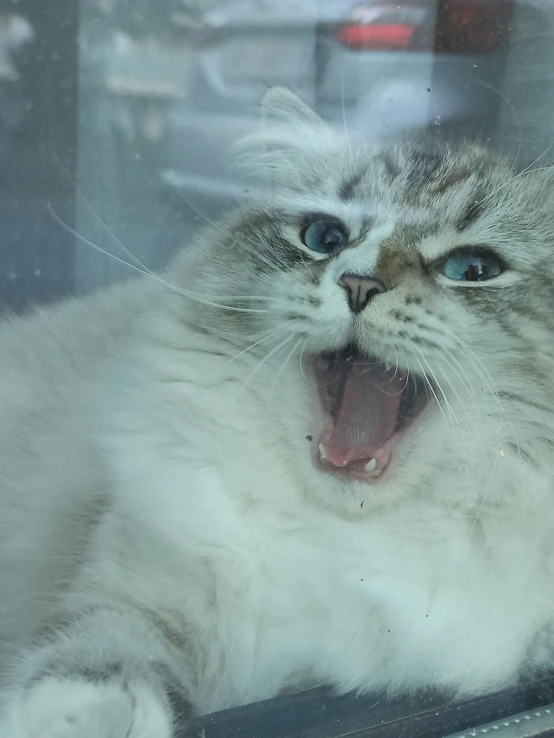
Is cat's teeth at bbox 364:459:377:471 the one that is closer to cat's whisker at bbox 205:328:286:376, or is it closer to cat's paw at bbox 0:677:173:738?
cat's whisker at bbox 205:328:286:376

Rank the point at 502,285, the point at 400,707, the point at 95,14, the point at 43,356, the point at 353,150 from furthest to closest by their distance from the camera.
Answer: the point at 43,356 < the point at 95,14 < the point at 353,150 < the point at 502,285 < the point at 400,707

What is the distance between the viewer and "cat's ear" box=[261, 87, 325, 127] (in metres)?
1.63

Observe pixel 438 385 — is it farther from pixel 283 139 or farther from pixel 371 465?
pixel 283 139

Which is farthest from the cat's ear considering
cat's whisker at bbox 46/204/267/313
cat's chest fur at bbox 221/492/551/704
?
cat's chest fur at bbox 221/492/551/704

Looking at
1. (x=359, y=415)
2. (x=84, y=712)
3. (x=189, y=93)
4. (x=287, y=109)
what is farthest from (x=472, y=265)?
(x=84, y=712)

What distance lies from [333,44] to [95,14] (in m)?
0.58

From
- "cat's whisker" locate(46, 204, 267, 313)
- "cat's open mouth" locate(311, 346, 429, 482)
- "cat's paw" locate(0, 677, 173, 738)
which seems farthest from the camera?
"cat's whisker" locate(46, 204, 267, 313)

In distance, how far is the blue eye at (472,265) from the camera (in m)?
1.31

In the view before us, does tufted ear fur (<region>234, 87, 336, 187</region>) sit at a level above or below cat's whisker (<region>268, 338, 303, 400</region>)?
above

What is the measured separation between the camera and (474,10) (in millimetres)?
1795

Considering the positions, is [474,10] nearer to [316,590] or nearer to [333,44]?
[333,44]

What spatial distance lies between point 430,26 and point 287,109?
460mm

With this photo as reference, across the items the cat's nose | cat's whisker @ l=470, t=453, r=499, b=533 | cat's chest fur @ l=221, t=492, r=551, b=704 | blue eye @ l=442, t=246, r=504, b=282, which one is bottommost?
Result: cat's chest fur @ l=221, t=492, r=551, b=704

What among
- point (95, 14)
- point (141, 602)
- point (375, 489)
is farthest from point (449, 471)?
point (95, 14)
